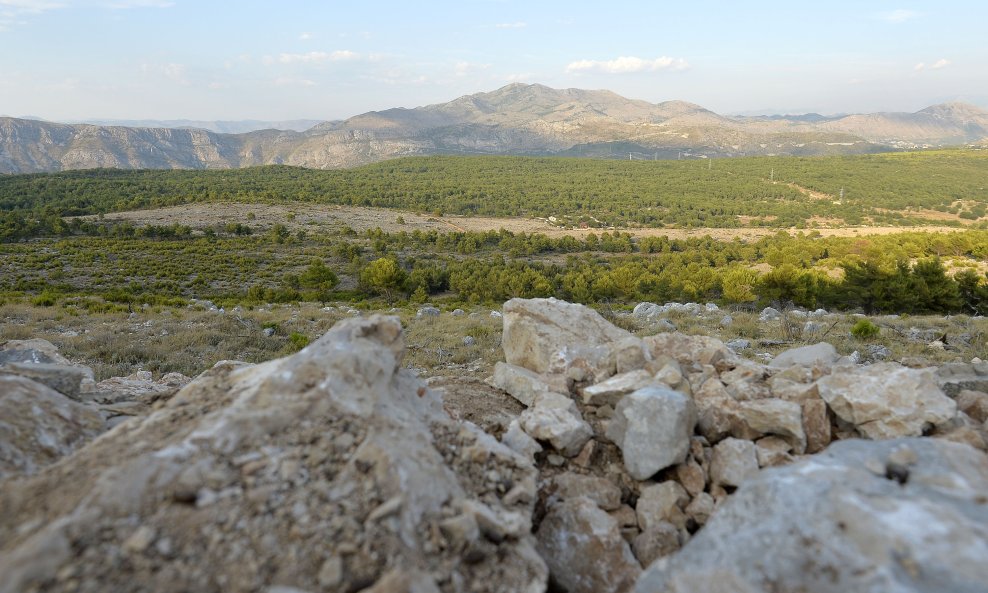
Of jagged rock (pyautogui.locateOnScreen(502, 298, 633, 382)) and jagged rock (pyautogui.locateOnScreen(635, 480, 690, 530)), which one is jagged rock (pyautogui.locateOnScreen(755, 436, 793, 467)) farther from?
jagged rock (pyautogui.locateOnScreen(502, 298, 633, 382))

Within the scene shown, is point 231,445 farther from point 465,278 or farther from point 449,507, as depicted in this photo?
point 465,278

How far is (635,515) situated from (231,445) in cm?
284

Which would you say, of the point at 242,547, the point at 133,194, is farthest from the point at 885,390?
the point at 133,194

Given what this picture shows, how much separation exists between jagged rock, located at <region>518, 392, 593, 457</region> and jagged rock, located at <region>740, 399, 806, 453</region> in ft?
4.44

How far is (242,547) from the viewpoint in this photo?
2365mm

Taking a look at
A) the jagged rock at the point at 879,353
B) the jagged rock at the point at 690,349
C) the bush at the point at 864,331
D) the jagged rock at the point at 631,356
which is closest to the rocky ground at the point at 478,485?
the jagged rock at the point at 631,356

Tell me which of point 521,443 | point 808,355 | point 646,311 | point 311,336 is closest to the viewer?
point 521,443

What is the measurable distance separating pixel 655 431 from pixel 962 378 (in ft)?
12.2

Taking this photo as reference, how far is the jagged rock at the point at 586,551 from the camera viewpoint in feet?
10.8

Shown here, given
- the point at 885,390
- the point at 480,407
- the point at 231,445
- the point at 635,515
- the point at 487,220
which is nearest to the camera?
the point at 231,445

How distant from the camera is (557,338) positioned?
6375 millimetres

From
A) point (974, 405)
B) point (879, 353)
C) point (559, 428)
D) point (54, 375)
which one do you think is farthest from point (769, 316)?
point (54, 375)

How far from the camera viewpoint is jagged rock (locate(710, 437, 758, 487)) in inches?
149

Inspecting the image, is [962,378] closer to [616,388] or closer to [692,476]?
[692,476]
